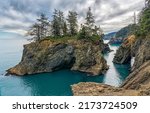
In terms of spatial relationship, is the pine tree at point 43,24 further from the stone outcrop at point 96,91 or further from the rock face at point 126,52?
the stone outcrop at point 96,91

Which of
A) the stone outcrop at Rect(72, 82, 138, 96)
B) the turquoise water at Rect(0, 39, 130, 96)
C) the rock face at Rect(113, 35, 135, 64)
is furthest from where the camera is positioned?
the rock face at Rect(113, 35, 135, 64)

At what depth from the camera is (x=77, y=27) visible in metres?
130

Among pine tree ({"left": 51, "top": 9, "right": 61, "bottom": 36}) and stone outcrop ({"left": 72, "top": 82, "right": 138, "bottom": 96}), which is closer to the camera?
stone outcrop ({"left": 72, "top": 82, "right": 138, "bottom": 96})

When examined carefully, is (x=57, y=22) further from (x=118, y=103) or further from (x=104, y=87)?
(x=118, y=103)

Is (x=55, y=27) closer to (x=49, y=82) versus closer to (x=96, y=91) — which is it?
(x=49, y=82)

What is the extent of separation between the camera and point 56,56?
111 m

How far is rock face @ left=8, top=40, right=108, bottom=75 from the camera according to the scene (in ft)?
350

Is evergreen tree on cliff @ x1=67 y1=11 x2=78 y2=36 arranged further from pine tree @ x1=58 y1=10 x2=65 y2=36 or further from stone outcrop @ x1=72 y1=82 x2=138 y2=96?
stone outcrop @ x1=72 y1=82 x2=138 y2=96

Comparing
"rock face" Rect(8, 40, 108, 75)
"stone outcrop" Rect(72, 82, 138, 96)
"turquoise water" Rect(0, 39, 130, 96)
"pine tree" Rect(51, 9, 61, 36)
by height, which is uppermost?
"pine tree" Rect(51, 9, 61, 36)

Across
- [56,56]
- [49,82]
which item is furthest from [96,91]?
[56,56]

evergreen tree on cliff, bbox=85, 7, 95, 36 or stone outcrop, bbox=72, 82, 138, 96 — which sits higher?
evergreen tree on cliff, bbox=85, 7, 95, 36

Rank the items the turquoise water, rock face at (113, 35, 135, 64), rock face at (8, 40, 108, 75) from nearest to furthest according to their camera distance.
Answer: the turquoise water, rock face at (8, 40, 108, 75), rock face at (113, 35, 135, 64)

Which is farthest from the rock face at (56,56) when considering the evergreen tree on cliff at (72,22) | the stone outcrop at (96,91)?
the stone outcrop at (96,91)

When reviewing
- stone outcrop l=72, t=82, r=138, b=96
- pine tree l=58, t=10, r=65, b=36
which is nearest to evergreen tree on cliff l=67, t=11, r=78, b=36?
pine tree l=58, t=10, r=65, b=36
